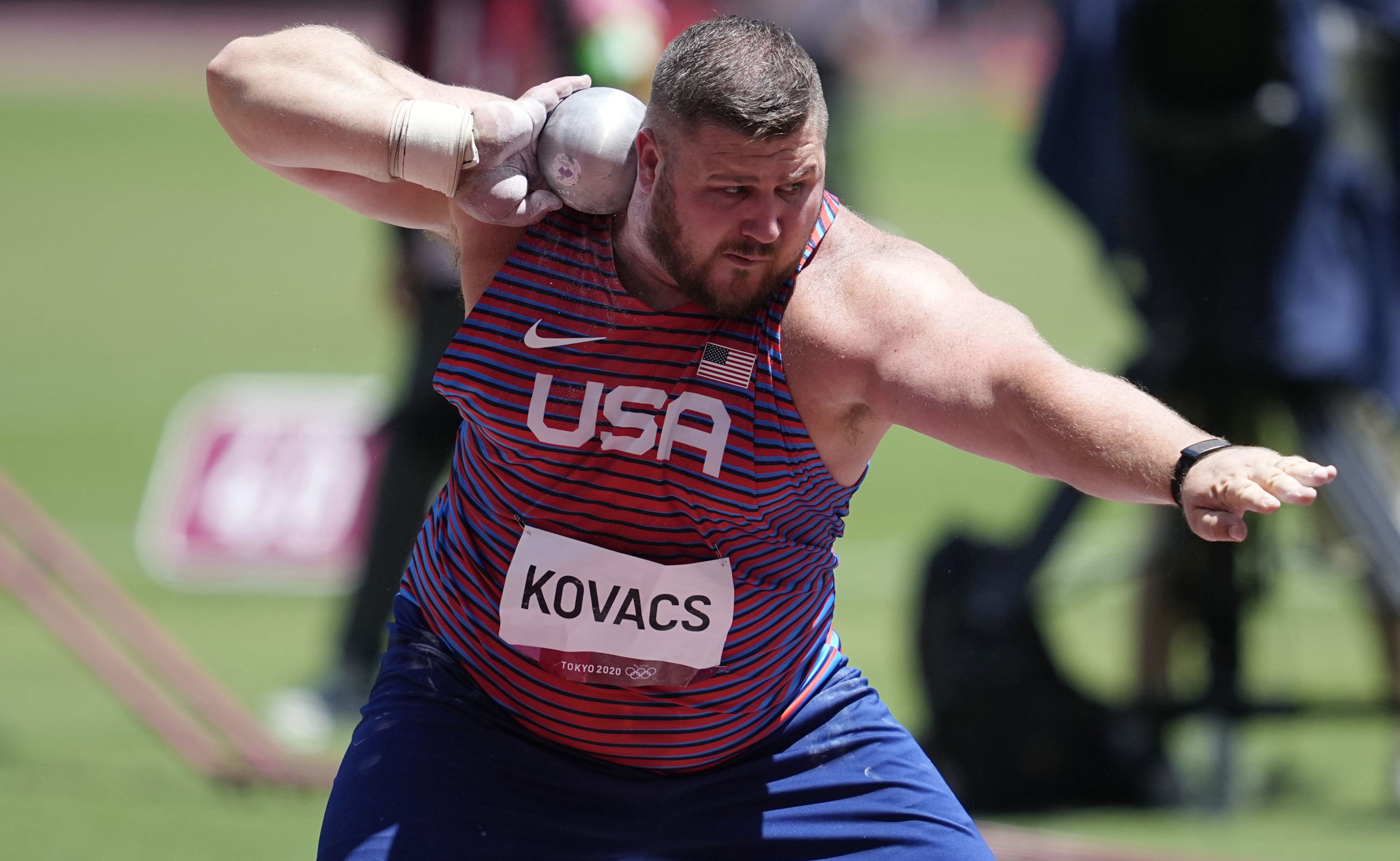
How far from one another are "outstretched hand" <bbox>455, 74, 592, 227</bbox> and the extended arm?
0.56 metres

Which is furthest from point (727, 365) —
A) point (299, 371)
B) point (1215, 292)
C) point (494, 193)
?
point (299, 371)

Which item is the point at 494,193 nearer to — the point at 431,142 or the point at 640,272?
the point at 431,142

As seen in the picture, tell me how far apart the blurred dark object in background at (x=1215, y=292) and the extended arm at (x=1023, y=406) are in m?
2.82

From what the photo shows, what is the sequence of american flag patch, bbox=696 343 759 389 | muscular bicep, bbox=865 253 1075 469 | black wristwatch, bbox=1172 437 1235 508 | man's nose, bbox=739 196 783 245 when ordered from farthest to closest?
american flag patch, bbox=696 343 759 389
man's nose, bbox=739 196 783 245
muscular bicep, bbox=865 253 1075 469
black wristwatch, bbox=1172 437 1235 508

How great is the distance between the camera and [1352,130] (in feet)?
18.0

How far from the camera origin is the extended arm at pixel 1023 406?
2.19 metres

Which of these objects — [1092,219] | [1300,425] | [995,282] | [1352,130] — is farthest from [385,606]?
[995,282]

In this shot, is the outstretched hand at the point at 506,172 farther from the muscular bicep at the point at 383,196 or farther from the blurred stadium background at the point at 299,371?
the blurred stadium background at the point at 299,371

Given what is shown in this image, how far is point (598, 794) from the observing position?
2.85 metres

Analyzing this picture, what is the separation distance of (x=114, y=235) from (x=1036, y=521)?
14284mm

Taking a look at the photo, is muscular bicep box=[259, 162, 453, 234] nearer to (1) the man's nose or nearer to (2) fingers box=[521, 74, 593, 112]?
(2) fingers box=[521, 74, 593, 112]

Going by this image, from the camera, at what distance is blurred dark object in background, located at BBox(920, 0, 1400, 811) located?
211 inches

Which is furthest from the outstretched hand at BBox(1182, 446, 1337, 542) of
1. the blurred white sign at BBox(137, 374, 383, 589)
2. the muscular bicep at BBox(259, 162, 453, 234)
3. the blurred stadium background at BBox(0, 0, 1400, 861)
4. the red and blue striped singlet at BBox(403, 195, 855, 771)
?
the blurred white sign at BBox(137, 374, 383, 589)

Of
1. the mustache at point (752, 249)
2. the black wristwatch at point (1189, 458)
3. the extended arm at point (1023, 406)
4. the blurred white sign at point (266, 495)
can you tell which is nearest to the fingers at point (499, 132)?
the mustache at point (752, 249)
